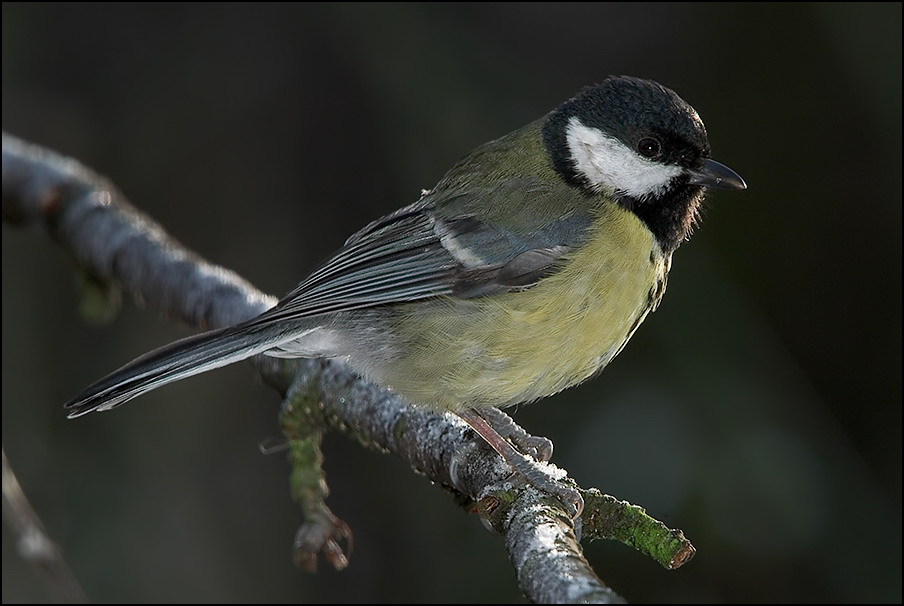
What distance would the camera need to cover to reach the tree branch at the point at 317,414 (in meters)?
2.08

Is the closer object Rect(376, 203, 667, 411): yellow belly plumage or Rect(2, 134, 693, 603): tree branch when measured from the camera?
Rect(2, 134, 693, 603): tree branch

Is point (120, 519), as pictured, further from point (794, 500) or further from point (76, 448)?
point (794, 500)

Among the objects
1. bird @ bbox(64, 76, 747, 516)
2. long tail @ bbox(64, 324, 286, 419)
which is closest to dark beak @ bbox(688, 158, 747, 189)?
bird @ bbox(64, 76, 747, 516)

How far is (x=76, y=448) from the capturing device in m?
4.67

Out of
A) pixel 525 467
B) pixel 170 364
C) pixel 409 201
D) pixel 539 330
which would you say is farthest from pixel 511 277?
pixel 409 201

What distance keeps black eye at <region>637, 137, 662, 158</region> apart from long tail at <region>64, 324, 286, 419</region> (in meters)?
1.25

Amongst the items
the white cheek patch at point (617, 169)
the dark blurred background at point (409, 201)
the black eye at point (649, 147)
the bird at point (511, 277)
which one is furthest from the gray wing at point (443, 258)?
the dark blurred background at point (409, 201)

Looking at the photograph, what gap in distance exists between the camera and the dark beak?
9.96ft

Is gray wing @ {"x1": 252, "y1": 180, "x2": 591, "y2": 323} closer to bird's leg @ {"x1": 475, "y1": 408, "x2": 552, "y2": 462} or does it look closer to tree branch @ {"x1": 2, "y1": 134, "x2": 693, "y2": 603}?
tree branch @ {"x1": 2, "y1": 134, "x2": 693, "y2": 603}

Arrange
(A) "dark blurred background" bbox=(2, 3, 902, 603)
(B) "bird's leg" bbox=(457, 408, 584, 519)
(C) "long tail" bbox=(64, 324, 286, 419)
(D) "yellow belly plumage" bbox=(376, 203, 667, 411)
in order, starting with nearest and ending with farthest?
(B) "bird's leg" bbox=(457, 408, 584, 519) → (C) "long tail" bbox=(64, 324, 286, 419) → (D) "yellow belly plumage" bbox=(376, 203, 667, 411) → (A) "dark blurred background" bbox=(2, 3, 902, 603)

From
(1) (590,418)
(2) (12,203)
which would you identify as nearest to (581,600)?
(1) (590,418)

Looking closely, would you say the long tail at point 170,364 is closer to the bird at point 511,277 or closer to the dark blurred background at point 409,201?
the bird at point 511,277

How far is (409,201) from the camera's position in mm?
5055

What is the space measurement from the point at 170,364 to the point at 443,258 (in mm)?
873
